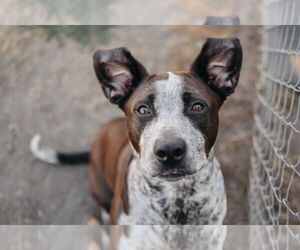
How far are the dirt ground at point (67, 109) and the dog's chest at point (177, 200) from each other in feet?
3.63

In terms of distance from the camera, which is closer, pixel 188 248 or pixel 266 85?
pixel 188 248

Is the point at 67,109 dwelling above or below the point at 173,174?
below

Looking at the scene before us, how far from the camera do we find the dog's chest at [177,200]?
2.36 metres

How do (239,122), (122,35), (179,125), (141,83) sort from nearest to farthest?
(179,125) → (141,83) → (239,122) → (122,35)

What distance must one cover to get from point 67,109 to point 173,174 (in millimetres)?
2737

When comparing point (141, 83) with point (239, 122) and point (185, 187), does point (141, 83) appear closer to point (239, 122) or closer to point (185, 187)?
point (185, 187)

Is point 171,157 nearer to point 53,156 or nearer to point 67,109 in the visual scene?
point 53,156

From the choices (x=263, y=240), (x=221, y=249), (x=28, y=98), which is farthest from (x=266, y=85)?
(x=28, y=98)

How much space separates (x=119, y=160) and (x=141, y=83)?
3.06 ft

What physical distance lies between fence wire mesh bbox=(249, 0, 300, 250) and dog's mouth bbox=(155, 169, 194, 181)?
0.75 meters

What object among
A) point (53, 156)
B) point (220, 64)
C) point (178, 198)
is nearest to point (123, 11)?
point (53, 156)

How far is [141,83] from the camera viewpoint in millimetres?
2344

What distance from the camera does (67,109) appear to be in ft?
14.8

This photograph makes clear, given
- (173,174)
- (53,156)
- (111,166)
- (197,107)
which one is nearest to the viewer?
(173,174)
